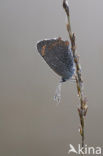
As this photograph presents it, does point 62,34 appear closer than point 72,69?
→ No

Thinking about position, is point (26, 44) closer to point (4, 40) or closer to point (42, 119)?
point (4, 40)

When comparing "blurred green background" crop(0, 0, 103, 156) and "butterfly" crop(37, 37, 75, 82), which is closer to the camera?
"butterfly" crop(37, 37, 75, 82)

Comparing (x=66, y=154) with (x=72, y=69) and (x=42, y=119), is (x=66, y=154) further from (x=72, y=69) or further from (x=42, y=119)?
(x=72, y=69)

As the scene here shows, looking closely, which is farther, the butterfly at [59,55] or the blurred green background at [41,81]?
the blurred green background at [41,81]

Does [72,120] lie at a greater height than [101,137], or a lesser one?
greater

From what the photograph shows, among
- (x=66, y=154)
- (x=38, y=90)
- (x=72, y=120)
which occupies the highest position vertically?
(x=38, y=90)

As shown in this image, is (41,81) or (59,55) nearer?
(59,55)

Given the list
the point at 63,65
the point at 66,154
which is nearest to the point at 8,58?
the point at 66,154
